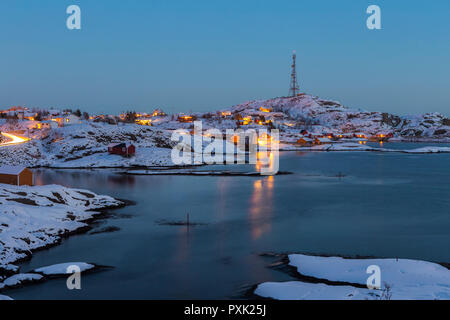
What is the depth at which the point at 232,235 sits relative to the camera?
26.5m

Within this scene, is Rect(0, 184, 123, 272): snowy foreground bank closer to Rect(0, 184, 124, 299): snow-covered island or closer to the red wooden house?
Rect(0, 184, 124, 299): snow-covered island

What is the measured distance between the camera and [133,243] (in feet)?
79.1

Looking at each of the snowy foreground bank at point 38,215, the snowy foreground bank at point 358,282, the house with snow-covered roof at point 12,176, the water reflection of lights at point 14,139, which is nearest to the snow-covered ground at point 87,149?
the water reflection of lights at point 14,139

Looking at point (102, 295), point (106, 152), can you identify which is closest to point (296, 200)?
point (102, 295)

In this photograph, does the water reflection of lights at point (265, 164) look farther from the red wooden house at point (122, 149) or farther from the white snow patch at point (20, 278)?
the white snow patch at point (20, 278)

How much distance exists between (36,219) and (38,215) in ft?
2.64

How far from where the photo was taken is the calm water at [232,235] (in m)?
17.8

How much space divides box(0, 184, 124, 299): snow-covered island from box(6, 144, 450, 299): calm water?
3.06 ft

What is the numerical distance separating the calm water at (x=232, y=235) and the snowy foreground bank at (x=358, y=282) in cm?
147

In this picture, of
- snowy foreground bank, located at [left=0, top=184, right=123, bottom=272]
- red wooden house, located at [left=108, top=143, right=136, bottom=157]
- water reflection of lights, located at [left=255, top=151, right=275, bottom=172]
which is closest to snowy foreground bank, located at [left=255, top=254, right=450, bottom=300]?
snowy foreground bank, located at [left=0, top=184, right=123, bottom=272]

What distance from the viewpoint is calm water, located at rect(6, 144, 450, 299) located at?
17812mm

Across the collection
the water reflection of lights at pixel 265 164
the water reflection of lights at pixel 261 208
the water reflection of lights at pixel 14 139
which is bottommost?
the water reflection of lights at pixel 261 208

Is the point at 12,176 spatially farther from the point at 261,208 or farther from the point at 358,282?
the point at 358,282
